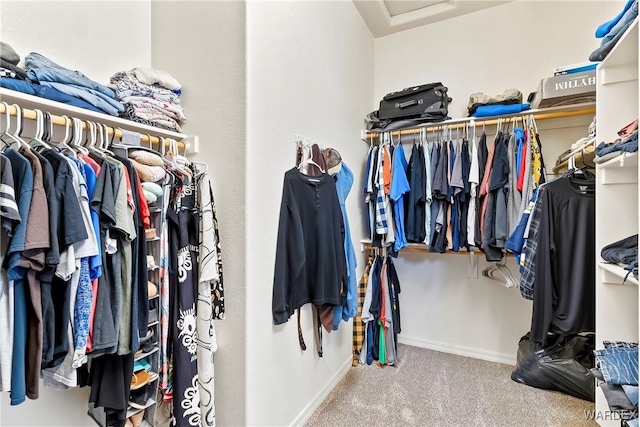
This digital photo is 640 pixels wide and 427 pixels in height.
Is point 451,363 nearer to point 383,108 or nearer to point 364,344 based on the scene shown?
point 364,344

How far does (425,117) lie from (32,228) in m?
2.48

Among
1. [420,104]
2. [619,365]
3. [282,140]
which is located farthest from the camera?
[420,104]

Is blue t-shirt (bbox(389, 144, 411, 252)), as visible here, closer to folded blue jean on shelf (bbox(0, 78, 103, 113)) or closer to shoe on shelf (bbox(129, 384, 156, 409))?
shoe on shelf (bbox(129, 384, 156, 409))

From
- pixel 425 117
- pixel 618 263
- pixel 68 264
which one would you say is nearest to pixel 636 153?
pixel 618 263

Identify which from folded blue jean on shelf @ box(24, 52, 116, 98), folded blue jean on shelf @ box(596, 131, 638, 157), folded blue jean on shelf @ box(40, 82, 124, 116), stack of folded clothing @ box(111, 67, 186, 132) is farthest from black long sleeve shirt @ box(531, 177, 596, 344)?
folded blue jean on shelf @ box(24, 52, 116, 98)

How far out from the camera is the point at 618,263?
1317 mm

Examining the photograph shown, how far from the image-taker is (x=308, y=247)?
1.78 meters

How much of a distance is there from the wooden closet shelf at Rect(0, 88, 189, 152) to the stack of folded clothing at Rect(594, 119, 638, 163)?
1858 millimetres

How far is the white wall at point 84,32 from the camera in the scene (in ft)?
3.67

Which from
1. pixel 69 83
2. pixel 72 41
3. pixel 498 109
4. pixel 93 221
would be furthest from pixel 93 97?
pixel 498 109

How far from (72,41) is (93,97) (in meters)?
0.37

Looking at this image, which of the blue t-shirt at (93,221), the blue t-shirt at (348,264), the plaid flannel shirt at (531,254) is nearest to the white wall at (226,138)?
the blue t-shirt at (93,221)

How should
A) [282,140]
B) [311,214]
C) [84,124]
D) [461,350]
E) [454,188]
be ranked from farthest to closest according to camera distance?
1. [461,350]
2. [454,188]
3. [311,214]
4. [282,140]
5. [84,124]

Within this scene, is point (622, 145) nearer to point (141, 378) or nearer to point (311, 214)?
point (311, 214)
